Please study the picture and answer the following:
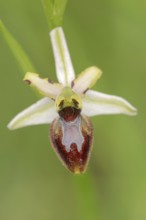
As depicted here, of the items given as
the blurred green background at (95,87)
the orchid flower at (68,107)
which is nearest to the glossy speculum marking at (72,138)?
the orchid flower at (68,107)

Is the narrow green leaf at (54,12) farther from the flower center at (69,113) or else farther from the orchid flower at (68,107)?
the flower center at (69,113)

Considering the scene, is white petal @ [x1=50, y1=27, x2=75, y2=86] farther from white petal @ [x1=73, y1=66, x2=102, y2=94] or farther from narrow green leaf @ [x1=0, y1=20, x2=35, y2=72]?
narrow green leaf @ [x1=0, y1=20, x2=35, y2=72]

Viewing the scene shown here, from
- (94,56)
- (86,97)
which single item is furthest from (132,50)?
(86,97)

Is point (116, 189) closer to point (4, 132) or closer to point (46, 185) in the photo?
point (46, 185)

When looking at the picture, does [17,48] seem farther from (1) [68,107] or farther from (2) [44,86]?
(1) [68,107]

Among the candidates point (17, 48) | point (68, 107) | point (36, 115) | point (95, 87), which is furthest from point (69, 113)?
point (95, 87)

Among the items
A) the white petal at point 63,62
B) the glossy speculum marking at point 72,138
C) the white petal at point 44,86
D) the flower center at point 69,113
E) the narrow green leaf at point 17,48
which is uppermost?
the narrow green leaf at point 17,48
